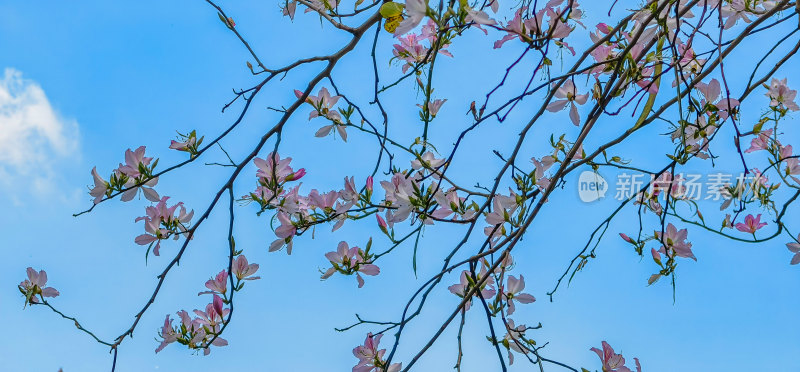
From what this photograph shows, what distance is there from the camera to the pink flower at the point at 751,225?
4.94 feet

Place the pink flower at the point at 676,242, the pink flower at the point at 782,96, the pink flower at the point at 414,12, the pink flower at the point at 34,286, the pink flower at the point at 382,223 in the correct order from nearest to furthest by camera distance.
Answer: the pink flower at the point at 414,12, the pink flower at the point at 382,223, the pink flower at the point at 676,242, the pink flower at the point at 34,286, the pink flower at the point at 782,96

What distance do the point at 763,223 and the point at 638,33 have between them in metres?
0.68

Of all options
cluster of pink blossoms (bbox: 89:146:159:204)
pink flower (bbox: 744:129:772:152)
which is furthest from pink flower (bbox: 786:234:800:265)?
cluster of pink blossoms (bbox: 89:146:159:204)

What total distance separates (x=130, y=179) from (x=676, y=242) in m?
1.11

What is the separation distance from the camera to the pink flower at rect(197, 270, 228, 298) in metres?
1.37

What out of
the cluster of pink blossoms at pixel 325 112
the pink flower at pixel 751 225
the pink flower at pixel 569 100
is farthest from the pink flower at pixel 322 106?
the pink flower at pixel 751 225

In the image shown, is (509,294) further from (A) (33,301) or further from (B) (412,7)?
(A) (33,301)

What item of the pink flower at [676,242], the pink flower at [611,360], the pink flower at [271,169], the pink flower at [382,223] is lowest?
the pink flower at [611,360]

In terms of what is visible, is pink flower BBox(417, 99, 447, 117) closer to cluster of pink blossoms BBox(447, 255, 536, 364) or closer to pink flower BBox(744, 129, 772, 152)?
cluster of pink blossoms BBox(447, 255, 536, 364)

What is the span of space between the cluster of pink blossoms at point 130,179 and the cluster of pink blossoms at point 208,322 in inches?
8.8

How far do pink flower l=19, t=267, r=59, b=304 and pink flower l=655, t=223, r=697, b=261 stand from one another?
1343 mm

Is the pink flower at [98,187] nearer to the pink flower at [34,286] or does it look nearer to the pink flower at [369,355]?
the pink flower at [34,286]

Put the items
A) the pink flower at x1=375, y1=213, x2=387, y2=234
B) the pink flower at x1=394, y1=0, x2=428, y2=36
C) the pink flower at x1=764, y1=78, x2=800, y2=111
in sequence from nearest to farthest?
the pink flower at x1=394, y1=0, x2=428, y2=36
the pink flower at x1=375, y1=213, x2=387, y2=234
the pink flower at x1=764, y1=78, x2=800, y2=111

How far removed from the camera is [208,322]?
1.38 metres
